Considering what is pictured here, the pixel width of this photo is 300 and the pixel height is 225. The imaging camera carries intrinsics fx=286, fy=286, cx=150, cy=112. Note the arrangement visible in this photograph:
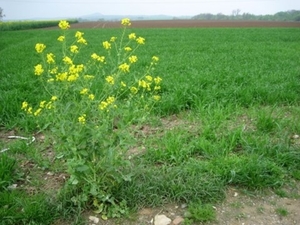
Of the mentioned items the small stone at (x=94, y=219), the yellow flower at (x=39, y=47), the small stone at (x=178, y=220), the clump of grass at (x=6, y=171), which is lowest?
the small stone at (x=178, y=220)

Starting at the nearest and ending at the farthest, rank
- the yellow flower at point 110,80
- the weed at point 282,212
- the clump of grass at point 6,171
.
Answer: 1. the yellow flower at point 110,80
2. the weed at point 282,212
3. the clump of grass at point 6,171

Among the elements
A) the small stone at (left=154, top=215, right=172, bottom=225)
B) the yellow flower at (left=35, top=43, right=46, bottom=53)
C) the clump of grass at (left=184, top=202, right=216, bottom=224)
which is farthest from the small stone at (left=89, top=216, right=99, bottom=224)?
the yellow flower at (left=35, top=43, right=46, bottom=53)

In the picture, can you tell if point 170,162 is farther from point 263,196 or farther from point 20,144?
point 20,144

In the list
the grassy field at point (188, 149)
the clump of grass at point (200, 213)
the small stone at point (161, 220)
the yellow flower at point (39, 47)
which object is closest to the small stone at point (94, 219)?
the grassy field at point (188, 149)

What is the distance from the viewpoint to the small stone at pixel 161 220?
8.26 ft

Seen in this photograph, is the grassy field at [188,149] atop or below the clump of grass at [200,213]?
atop

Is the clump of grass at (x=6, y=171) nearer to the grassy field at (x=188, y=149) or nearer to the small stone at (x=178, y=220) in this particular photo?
the grassy field at (x=188, y=149)

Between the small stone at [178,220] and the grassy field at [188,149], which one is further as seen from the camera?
the grassy field at [188,149]

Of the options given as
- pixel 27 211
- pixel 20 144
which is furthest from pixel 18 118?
pixel 27 211

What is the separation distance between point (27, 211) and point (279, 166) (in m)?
2.64

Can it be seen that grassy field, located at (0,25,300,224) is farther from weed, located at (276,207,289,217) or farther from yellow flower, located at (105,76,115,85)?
yellow flower, located at (105,76,115,85)

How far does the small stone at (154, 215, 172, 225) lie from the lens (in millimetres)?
2518

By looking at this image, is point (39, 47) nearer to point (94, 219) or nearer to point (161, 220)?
point (94, 219)

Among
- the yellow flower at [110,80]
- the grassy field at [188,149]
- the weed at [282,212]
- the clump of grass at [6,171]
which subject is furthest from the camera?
the clump of grass at [6,171]
